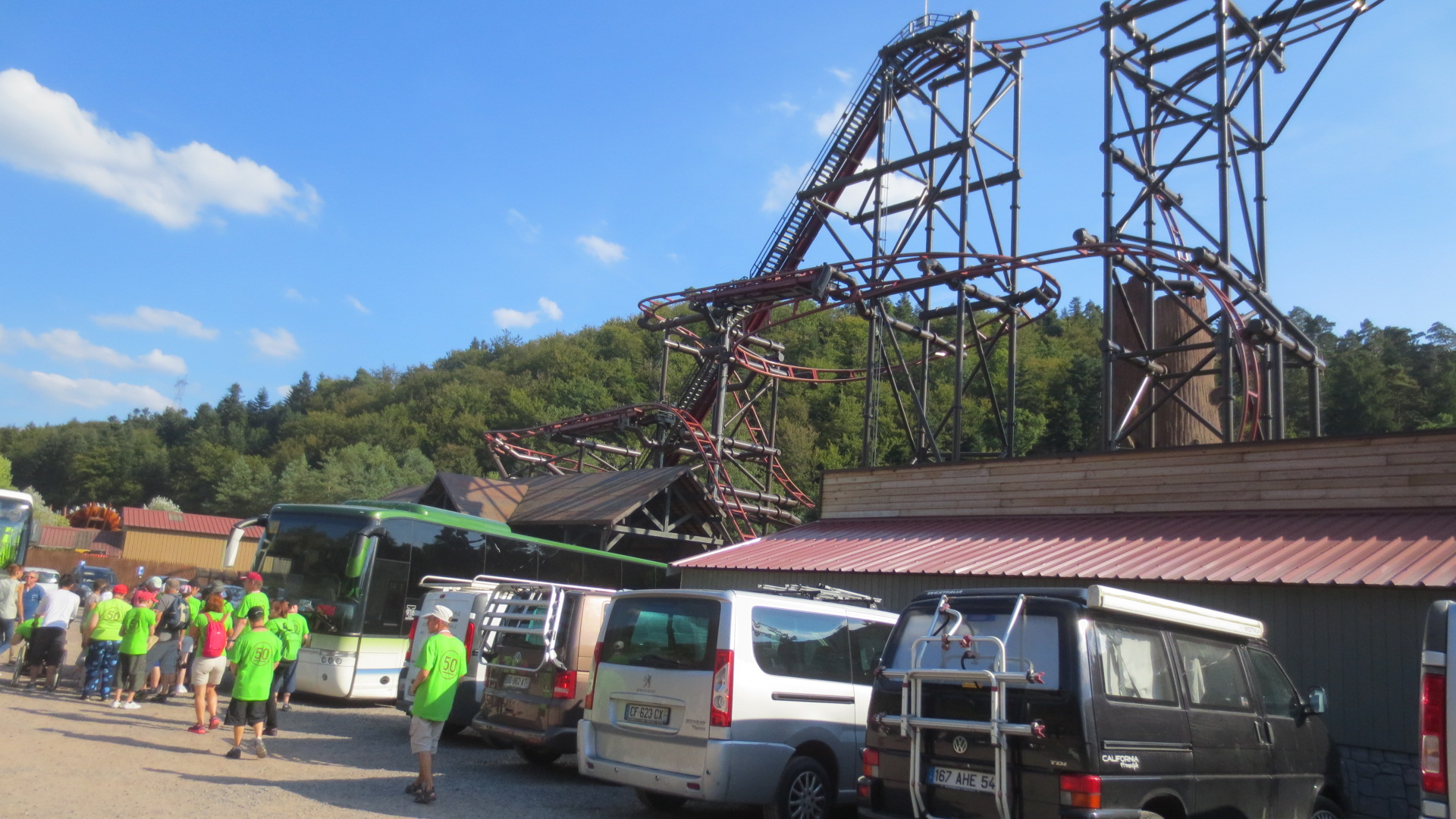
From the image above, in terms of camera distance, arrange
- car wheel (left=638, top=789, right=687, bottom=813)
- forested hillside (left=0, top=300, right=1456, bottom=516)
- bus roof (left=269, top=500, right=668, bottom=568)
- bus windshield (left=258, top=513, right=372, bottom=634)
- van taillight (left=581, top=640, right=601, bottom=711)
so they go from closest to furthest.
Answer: van taillight (left=581, top=640, right=601, bottom=711) < car wheel (left=638, top=789, right=687, bottom=813) < bus windshield (left=258, top=513, right=372, bottom=634) < bus roof (left=269, top=500, right=668, bottom=568) < forested hillside (left=0, top=300, right=1456, bottom=516)

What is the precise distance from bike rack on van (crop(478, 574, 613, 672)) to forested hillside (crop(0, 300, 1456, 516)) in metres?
48.2

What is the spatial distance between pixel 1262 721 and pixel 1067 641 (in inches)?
76.0

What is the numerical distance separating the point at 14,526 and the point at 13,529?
0.14ft

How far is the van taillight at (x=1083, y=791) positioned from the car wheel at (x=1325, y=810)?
2500mm

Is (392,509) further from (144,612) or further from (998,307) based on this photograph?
(998,307)

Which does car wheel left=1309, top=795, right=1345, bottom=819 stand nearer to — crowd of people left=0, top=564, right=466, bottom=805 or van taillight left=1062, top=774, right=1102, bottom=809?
van taillight left=1062, top=774, right=1102, bottom=809

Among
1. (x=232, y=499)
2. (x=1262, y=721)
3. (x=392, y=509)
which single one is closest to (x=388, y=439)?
(x=232, y=499)

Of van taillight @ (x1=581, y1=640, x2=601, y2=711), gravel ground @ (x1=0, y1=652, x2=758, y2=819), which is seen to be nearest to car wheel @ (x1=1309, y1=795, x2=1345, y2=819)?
gravel ground @ (x1=0, y1=652, x2=758, y2=819)

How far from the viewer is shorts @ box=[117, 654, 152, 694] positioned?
12.0 meters

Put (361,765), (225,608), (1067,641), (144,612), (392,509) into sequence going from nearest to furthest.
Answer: (1067,641) < (361,765) < (225,608) < (144,612) < (392,509)

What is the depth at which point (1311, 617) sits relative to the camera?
8547 mm

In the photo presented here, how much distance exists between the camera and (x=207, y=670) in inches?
408

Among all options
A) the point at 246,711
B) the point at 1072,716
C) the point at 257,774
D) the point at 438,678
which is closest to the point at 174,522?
the point at 246,711

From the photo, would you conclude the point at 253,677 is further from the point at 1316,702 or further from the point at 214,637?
the point at 1316,702
